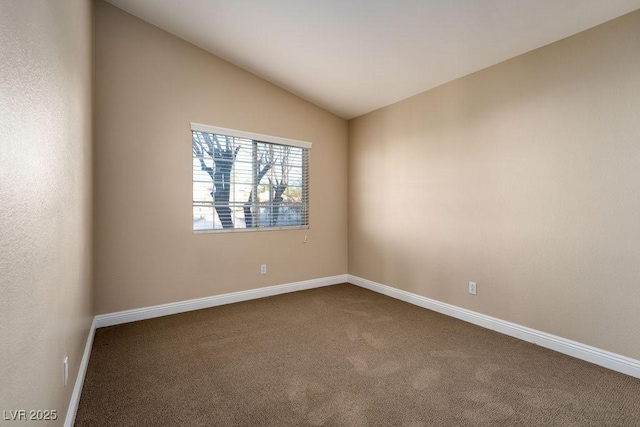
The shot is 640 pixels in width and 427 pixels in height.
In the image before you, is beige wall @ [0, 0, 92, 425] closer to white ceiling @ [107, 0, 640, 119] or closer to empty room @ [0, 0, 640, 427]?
empty room @ [0, 0, 640, 427]

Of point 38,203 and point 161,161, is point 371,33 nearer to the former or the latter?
point 161,161

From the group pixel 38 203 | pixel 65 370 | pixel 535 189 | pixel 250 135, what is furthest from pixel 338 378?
pixel 250 135

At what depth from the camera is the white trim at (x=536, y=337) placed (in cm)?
220

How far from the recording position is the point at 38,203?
1124 millimetres

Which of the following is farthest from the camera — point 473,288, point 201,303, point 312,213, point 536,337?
point 312,213

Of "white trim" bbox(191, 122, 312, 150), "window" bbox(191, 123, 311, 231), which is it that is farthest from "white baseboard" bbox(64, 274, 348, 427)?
"white trim" bbox(191, 122, 312, 150)

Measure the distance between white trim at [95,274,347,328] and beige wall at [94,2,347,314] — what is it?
0.07 m

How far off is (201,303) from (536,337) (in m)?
3.31

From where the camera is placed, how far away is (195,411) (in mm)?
1771

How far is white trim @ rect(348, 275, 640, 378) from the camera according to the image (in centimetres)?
220

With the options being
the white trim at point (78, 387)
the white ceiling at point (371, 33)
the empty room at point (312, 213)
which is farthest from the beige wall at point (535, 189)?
the white trim at point (78, 387)

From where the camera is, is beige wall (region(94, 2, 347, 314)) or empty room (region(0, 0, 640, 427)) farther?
beige wall (region(94, 2, 347, 314))

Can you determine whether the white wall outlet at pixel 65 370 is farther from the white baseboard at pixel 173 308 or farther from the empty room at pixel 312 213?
the white baseboard at pixel 173 308

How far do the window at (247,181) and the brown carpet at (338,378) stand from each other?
4.11 feet
